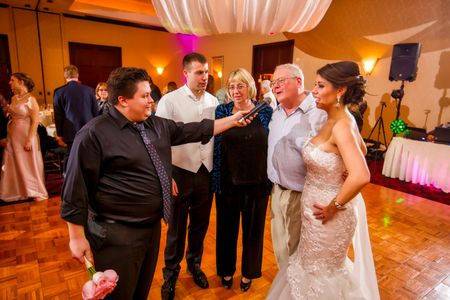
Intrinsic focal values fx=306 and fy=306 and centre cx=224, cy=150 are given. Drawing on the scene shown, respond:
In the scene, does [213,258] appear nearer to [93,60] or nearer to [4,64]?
[4,64]

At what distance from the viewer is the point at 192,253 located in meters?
2.26

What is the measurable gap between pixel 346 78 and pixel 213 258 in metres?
1.81

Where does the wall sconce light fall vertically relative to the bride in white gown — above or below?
above

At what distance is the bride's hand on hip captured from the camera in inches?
60.0

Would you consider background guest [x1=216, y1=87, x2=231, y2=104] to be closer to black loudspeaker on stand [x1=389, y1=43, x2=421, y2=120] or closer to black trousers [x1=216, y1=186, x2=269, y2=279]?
black trousers [x1=216, y1=186, x2=269, y2=279]

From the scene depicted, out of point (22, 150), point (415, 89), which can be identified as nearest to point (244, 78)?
point (22, 150)

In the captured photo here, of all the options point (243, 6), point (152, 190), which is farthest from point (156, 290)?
point (243, 6)

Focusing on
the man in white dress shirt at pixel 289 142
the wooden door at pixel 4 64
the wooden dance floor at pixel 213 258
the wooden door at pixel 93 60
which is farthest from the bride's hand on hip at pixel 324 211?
the wooden door at pixel 93 60

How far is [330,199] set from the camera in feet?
5.22

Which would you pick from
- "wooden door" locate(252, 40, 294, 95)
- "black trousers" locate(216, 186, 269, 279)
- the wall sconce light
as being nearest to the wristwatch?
"black trousers" locate(216, 186, 269, 279)

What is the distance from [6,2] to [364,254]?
883 cm

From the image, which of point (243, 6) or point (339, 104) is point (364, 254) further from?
point (243, 6)

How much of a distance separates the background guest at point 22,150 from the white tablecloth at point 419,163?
16.5 ft

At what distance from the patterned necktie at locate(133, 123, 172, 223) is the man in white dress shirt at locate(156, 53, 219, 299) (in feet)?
1.76
